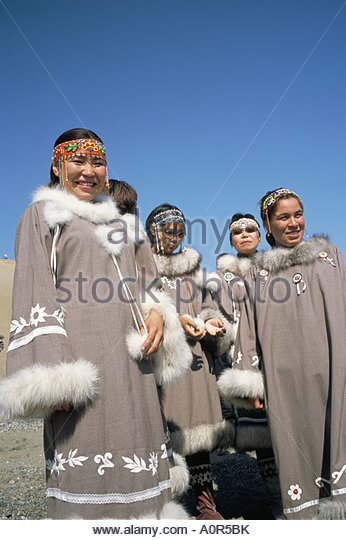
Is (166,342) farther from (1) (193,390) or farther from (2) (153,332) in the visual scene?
(1) (193,390)

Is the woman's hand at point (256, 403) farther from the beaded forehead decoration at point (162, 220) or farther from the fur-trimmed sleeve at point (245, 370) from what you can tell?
the beaded forehead decoration at point (162, 220)

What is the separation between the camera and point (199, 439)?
2.96 metres

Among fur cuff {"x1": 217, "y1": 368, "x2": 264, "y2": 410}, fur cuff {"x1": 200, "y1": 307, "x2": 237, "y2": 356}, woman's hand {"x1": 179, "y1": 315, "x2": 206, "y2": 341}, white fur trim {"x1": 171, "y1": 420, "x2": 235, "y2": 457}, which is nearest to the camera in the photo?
fur cuff {"x1": 217, "y1": 368, "x2": 264, "y2": 410}

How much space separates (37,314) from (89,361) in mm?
287

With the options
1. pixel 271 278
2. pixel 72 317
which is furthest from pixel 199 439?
pixel 72 317

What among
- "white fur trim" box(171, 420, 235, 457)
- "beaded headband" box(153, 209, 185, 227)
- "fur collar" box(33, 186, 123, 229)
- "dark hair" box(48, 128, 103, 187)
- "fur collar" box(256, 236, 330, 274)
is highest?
"beaded headband" box(153, 209, 185, 227)

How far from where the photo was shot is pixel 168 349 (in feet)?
6.68

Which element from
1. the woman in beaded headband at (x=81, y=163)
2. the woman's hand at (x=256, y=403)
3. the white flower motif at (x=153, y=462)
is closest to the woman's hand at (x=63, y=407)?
the white flower motif at (x=153, y=462)

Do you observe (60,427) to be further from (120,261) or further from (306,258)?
(306,258)

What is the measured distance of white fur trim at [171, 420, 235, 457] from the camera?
2932 mm

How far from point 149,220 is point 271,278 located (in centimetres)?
136

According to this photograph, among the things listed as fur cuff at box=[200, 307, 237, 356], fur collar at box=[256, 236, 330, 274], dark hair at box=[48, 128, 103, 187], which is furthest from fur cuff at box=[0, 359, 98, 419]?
fur cuff at box=[200, 307, 237, 356]

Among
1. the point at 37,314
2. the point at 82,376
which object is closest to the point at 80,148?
the point at 37,314

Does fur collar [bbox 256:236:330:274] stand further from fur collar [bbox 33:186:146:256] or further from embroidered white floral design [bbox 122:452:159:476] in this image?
embroidered white floral design [bbox 122:452:159:476]
